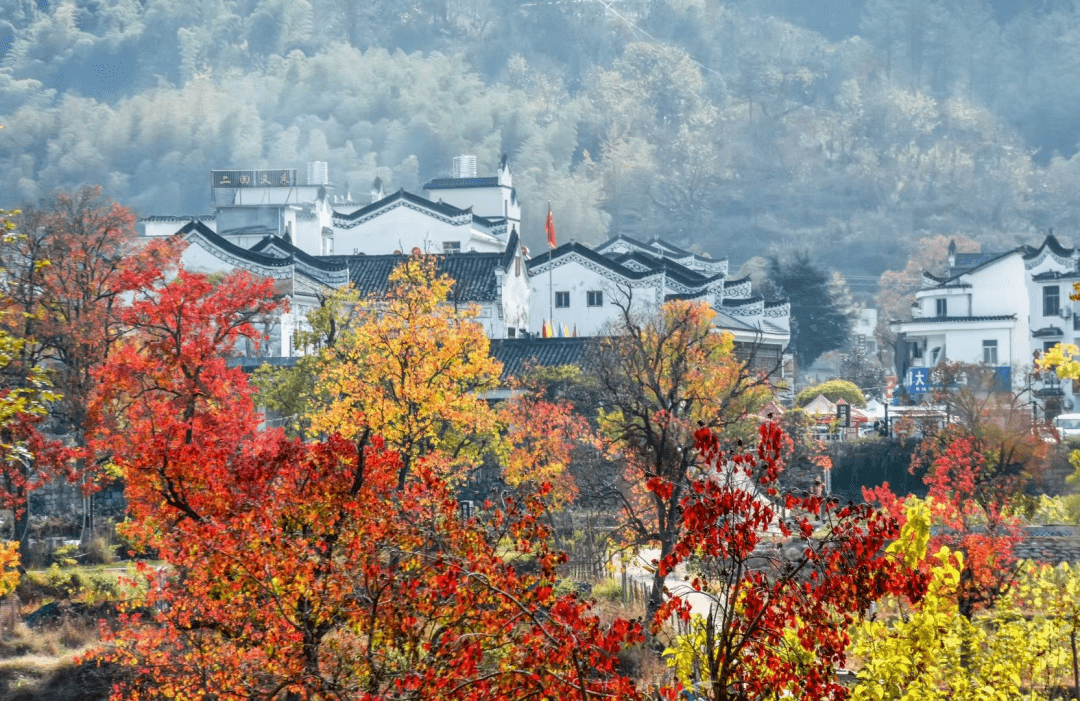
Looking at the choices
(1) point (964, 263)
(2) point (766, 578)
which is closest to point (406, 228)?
(1) point (964, 263)

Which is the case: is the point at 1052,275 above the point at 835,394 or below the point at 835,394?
above

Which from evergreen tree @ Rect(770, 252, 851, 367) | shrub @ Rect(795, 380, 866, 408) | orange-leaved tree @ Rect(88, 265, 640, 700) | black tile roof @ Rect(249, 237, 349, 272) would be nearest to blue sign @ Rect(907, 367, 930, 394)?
shrub @ Rect(795, 380, 866, 408)

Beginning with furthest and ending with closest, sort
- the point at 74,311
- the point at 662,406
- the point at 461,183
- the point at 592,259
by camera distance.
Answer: the point at 461,183 < the point at 592,259 < the point at 74,311 < the point at 662,406

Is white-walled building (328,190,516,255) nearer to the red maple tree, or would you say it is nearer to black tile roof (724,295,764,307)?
black tile roof (724,295,764,307)

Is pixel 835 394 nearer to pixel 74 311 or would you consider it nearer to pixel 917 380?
pixel 917 380

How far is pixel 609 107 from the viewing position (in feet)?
507

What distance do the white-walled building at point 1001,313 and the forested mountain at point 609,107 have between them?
61.8 meters

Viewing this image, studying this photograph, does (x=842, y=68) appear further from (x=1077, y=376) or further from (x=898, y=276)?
(x=1077, y=376)

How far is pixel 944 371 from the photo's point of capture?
43812mm

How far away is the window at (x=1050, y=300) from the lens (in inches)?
2188

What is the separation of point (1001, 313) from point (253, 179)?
3833 cm

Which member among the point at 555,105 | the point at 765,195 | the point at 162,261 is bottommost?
the point at 162,261

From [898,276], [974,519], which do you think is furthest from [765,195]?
[974,519]

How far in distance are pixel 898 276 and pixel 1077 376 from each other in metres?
93.7
